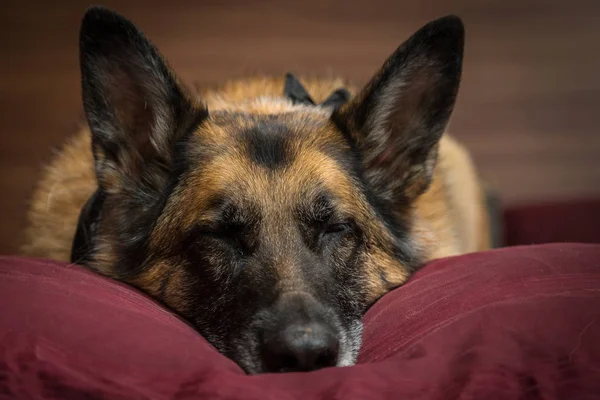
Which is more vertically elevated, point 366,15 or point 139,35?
point 139,35

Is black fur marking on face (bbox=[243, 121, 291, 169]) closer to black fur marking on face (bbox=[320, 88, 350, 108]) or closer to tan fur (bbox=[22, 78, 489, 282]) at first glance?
tan fur (bbox=[22, 78, 489, 282])

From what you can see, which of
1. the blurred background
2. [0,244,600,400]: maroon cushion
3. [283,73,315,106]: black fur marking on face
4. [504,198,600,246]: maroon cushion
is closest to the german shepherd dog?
[283,73,315,106]: black fur marking on face

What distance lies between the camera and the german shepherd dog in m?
1.61

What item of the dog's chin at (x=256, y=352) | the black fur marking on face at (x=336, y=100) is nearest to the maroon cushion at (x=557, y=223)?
the black fur marking on face at (x=336, y=100)

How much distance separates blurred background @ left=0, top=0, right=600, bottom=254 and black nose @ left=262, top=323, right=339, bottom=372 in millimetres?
2876

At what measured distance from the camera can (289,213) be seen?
169 cm

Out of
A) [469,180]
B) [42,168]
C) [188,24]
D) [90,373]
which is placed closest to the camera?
[90,373]

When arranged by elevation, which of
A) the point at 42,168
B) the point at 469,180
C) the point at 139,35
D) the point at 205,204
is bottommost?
the point at 469,180

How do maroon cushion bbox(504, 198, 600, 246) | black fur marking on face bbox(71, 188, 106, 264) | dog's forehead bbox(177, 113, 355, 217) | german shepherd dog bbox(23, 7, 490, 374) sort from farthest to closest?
maroon cushion bbox(504, 198, 600, 246), black fur marking on face bbox(71, 188, 106, 264), dog's forehead bbox(177, 113, 355, 217), german shepherd dog bbox(23, 7, 490, 374)

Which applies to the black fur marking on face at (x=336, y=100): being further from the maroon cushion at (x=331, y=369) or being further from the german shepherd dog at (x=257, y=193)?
the maroon cushion at (x=331, y=369)

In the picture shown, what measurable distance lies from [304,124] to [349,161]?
0.18 m

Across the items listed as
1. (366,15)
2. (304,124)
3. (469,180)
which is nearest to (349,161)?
(304,124)

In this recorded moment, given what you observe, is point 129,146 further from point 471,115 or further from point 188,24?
point 471,115

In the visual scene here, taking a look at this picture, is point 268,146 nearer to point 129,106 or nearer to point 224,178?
point 224,178
